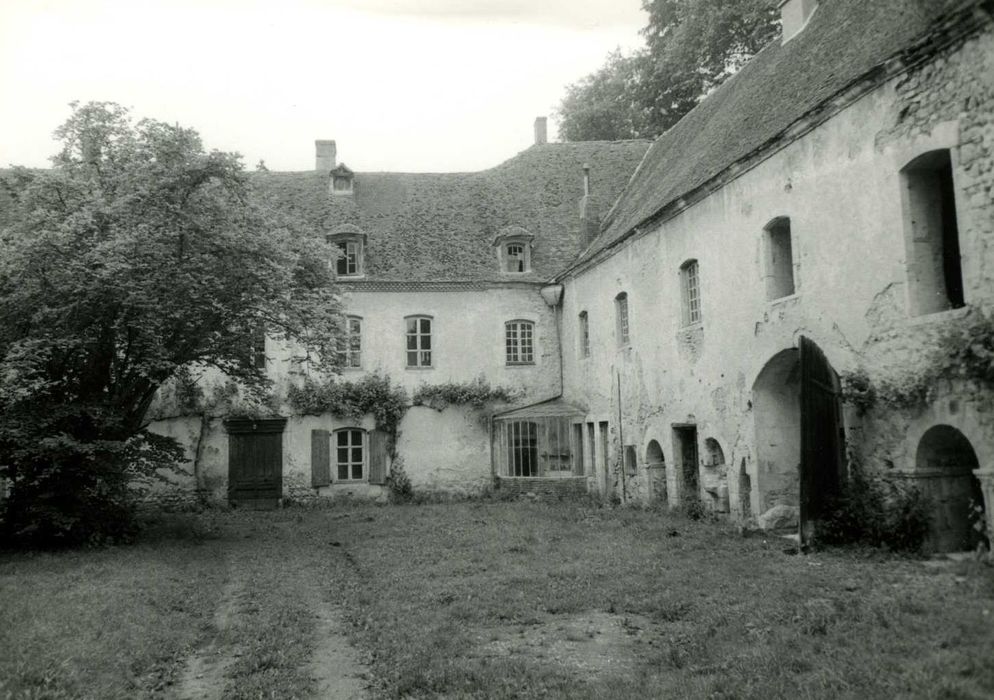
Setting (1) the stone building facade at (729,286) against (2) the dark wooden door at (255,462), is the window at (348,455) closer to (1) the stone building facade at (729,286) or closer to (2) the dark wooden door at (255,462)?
(1) the stone building facade at (729,286)

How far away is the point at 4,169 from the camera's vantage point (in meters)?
24.3

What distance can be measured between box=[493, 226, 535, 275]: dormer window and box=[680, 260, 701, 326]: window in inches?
330

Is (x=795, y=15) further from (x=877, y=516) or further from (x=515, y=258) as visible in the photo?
(x=877, y=516)

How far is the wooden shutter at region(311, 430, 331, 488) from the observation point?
22.6 meters

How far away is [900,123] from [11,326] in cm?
1380

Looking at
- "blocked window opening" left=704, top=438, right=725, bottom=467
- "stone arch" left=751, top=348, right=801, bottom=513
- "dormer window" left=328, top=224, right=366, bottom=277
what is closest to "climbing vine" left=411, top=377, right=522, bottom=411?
"dormer window" left=328, top=224, right=366, bottom=277

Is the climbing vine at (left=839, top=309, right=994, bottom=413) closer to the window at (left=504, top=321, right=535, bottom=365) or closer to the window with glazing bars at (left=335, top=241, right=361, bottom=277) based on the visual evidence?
the window at (left=504, top=321, right=535, bottom=365)

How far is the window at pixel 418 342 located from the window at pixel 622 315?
21.2 feet

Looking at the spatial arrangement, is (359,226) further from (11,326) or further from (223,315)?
(11,326)

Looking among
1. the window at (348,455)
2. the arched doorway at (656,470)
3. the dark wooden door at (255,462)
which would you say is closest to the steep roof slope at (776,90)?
the arched doorway at (656,470)

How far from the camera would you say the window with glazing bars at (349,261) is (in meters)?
23.7

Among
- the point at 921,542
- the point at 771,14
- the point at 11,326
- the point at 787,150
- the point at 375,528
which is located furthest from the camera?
the point at 771,14

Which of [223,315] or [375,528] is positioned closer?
[223,315]

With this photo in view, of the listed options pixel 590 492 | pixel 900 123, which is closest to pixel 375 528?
pixel 590 492
